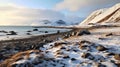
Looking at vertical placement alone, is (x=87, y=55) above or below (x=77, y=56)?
above

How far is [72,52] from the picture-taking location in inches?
1007

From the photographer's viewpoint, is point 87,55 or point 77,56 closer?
Answer: point 87,55

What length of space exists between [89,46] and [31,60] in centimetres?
773

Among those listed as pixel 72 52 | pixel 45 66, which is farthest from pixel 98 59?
pixel 45 66

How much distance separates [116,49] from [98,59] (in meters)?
3.98

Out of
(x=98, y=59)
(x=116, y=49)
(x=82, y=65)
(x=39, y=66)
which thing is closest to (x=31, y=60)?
(x=39, y=66)

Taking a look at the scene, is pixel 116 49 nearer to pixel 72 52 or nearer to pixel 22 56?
pixel 72 52

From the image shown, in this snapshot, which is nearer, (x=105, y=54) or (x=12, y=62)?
(x=12, y=62)

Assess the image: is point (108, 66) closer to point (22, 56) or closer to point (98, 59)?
point (98, 59)

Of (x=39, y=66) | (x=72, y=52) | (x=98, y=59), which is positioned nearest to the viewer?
(x=39, y=66)

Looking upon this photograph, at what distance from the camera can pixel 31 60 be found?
21.7 m

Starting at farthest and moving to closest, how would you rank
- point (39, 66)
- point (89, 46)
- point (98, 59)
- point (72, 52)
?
1. point (89, 46)
2. point (72, 52)
3. point (98, 59)
4. point (39, 66)

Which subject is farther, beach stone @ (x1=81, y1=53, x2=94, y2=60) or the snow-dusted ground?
beach stone @ (x1=81, y1=53, x2=94, y2=60)

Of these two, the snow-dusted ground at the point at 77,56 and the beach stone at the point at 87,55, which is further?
A: the beach stone at the point at 87,55
